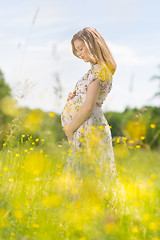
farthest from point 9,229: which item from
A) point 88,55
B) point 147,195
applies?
point 88,55

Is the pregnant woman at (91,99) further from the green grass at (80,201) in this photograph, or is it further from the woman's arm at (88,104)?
the green grass at (80,201)

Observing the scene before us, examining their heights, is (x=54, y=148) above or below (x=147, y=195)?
below

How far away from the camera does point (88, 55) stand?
2967mm

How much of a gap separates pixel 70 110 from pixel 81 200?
1.01 m

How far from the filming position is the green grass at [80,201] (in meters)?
1.94

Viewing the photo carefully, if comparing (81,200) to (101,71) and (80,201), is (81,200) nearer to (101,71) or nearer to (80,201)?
(80,201)

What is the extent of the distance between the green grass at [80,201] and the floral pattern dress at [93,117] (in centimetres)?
10

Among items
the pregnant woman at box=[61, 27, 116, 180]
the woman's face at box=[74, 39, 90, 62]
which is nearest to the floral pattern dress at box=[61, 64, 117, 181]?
the pregnant woman at box=[61, 27, 116, 180]

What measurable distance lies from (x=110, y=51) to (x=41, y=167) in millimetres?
1315

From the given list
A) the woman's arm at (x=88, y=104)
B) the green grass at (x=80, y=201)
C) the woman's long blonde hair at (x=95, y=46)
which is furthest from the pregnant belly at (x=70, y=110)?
the woman's long blonde hair at (x=95, y=46)

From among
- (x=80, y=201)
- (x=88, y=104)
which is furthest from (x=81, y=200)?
(x=88, y=104)

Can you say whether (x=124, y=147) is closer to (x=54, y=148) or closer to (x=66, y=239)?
(x=54, y=148)

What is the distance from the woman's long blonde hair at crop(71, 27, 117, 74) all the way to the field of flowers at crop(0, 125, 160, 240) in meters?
0.84

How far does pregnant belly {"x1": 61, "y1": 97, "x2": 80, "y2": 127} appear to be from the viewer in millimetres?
3090
